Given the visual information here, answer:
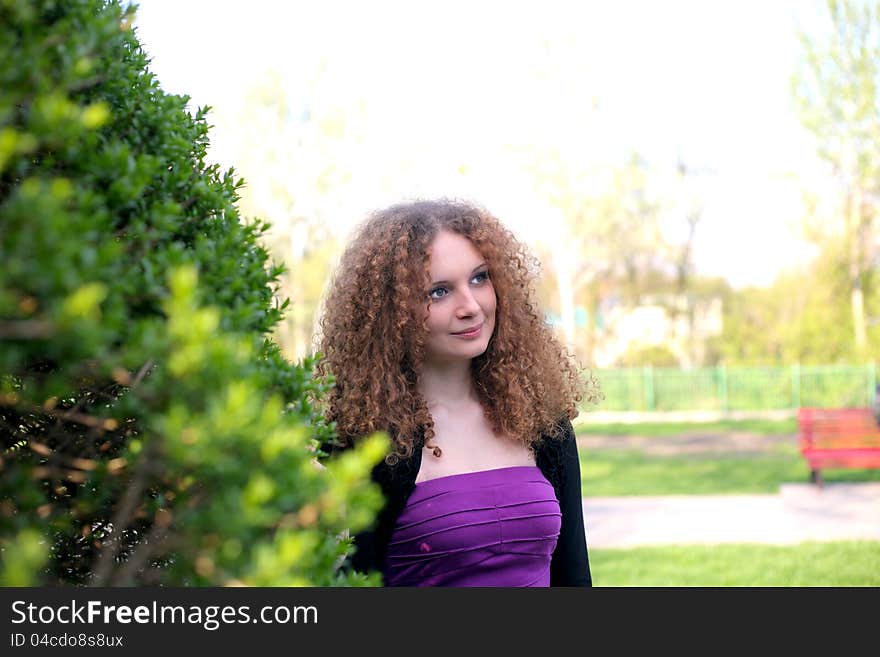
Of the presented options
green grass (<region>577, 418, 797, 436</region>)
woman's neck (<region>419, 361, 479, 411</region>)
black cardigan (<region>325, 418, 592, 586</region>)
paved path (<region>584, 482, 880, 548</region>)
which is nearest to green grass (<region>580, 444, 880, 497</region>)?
paved path (<region>584, 482, 880, 548</region>)

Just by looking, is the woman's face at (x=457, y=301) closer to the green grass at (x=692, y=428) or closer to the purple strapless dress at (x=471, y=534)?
the purple strapless dress at (x=471, y=534)

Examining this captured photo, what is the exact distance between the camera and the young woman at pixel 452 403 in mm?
2732

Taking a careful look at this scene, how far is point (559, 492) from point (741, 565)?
5195mm

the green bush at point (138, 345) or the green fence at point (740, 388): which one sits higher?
the green bush at point (138, 345)

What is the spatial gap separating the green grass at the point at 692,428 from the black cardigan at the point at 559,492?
16.1 metres

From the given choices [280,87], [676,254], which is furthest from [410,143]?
[676,254]

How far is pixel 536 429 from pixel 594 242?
32.1m

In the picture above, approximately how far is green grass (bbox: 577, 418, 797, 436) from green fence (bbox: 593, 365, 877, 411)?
1.25 metres

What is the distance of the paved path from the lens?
28.7 feet

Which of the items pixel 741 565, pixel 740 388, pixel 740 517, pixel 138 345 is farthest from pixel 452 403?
pixel 740 388

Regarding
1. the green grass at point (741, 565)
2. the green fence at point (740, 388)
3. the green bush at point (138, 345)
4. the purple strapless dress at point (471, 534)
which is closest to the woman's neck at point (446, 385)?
the purple strapless dress at point (471, 534)

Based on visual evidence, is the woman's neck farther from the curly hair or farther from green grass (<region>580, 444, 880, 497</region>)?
green grass (<region>580, 444, 880, 497</region>)

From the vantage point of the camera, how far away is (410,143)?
3170cm

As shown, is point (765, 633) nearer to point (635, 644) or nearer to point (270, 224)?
point (635, 644)
